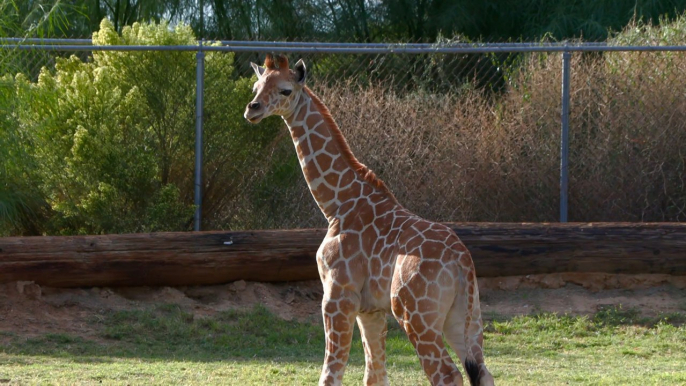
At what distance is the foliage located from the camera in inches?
393

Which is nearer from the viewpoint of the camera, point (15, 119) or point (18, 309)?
point (18, 309)

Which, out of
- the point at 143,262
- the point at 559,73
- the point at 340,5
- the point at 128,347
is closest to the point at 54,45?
the point at 143,262

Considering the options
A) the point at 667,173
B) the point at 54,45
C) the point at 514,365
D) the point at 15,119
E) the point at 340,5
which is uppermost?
the point at 340,5

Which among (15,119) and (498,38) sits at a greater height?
(498,38)

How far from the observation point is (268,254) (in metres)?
9.50

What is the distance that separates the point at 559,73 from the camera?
36.4 feet

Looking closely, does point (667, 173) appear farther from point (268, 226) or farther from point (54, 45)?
point (54, 45)

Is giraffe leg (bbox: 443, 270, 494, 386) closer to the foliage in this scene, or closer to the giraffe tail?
the giraffe tail

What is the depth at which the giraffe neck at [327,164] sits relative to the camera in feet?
20.1

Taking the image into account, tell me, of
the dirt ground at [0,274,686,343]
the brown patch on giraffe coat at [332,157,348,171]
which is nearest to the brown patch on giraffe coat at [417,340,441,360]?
the brown patch on giraffe coat at [332,157,348,171]

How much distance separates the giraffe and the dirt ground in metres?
3.44

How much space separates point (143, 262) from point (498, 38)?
12.4 metres

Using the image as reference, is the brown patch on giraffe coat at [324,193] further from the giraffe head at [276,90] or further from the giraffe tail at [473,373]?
the giraffe tail at [473,373]

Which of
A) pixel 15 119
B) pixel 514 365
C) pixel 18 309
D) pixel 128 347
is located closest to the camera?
pixel 514 365
